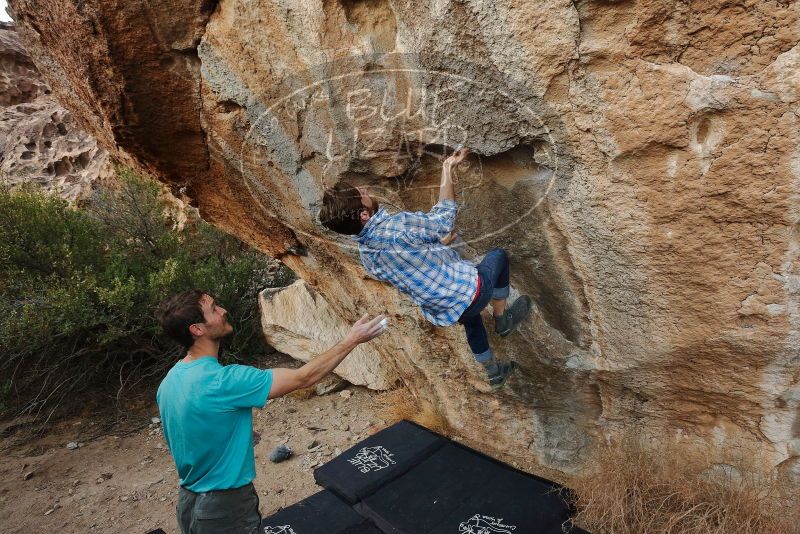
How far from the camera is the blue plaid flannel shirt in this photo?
222 cm

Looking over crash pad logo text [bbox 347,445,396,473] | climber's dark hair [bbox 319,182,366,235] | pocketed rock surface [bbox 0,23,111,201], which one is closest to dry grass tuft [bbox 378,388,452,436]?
crash pad logo text [bbox 347,445,396,473]

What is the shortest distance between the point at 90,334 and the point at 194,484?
12.3ft

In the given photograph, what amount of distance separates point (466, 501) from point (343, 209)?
1.75 metres

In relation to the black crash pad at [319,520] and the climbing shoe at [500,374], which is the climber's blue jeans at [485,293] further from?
the black crash pad at [319,520]

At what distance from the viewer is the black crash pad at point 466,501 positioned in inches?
105

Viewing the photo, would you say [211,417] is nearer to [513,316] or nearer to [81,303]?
[513,316]

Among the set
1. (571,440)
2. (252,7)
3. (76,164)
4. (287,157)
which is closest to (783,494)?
(571,440)

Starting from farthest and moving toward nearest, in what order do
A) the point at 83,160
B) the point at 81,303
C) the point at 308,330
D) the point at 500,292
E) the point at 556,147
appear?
the point at 83,160
the point at 308,330
the point at 81,303
the point at 500,292
the point at 556,147

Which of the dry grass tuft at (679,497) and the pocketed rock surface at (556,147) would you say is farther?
→ the dry grass tuft at (679,497)

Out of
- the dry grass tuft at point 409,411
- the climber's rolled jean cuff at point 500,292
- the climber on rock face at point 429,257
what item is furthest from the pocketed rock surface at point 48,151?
the climber's rolled jean cuff at point 500,292

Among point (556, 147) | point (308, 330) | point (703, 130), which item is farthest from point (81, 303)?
point (703, 130)

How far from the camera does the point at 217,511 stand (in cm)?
190

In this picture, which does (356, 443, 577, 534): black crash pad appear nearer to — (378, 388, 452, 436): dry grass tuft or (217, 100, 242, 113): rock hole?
(378, 388, 452, 436): dry grass tuft

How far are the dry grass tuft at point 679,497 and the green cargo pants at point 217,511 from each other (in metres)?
1.63
